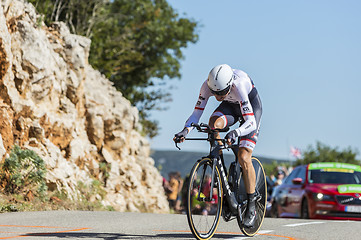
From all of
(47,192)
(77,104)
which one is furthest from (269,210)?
(47,192)

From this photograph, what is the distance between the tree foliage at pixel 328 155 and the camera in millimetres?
88000

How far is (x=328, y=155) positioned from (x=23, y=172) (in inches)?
3024

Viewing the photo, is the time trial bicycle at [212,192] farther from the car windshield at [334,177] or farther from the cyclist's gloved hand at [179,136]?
the car windshield at [334,177]

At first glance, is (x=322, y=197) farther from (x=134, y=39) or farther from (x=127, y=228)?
(x=134, y=39)

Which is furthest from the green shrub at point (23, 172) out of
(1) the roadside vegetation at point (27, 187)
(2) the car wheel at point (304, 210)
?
(2) the car wheel at point (304, 210)

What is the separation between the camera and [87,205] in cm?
1561

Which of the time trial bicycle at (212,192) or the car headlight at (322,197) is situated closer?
the time trial bicycle at (212,192)

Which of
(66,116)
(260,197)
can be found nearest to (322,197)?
(260,197)

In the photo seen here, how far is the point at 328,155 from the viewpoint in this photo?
288ft

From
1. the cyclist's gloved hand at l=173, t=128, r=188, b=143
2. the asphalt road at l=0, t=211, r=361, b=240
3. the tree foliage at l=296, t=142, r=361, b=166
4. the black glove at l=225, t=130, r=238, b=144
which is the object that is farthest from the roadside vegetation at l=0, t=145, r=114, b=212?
the tree foliage at l=296, t=142, r=361, b=166

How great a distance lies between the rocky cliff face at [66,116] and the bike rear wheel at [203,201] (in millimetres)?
7085

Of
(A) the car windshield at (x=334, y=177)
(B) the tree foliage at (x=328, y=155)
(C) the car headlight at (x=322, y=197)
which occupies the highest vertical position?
(A) the car windshield at (x=334, y=177)

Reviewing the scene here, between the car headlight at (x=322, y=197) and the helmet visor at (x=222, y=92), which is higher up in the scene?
the helmet visor at (x=222, y=92)

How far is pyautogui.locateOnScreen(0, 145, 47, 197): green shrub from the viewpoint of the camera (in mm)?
13641
